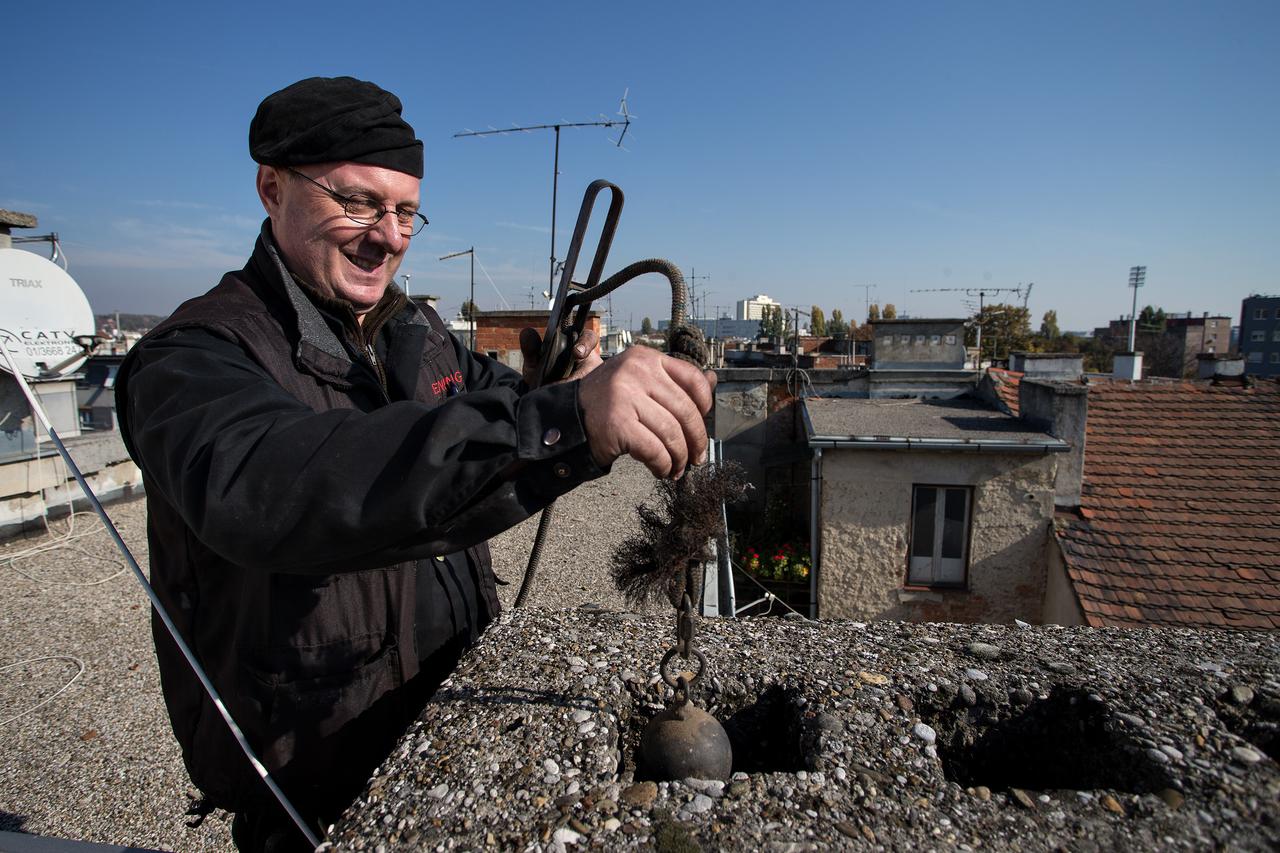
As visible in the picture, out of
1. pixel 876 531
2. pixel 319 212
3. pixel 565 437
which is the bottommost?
pixel 876 531

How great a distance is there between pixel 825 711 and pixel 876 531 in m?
8.30

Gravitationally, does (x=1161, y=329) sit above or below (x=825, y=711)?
above

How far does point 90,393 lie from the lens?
46.1 feet

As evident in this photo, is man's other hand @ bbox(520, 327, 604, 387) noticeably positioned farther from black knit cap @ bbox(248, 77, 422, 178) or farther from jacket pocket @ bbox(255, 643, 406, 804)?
jacket pocket @ bbox(255, 643, 406, 804)

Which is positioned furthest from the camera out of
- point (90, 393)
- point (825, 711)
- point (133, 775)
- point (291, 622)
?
point (90, 393)

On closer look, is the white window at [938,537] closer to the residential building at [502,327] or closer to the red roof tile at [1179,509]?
the red roof tile at [1179,509]

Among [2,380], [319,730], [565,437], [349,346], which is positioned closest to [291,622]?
Answer: [319,730]

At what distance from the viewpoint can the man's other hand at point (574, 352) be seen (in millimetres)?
2057

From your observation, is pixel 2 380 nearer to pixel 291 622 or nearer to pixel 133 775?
pixel 133 775

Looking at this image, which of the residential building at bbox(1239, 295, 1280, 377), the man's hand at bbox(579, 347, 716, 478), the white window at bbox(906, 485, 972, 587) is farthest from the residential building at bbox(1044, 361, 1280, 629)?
the residential building at bbox(1239, 295, 1280, 377)

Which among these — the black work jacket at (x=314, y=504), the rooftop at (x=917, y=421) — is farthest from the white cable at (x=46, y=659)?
the rooftop at (x=917, y=421)

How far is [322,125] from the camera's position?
5.34 ft

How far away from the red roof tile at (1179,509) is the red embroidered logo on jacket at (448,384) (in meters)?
7.91

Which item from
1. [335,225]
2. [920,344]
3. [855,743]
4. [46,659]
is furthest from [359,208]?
[920,344]
